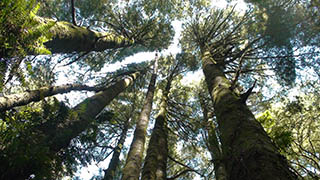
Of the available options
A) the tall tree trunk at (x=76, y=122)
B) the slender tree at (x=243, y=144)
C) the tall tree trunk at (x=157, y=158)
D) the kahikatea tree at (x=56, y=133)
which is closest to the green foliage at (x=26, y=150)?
the kahikatea tree at (x=56, y=133)

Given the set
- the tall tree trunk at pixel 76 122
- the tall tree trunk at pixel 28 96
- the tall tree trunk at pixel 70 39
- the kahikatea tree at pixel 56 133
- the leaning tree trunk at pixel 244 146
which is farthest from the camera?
the tall tree trunk at pixel 70 39

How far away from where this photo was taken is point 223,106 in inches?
137

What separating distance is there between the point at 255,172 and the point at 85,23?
9087 millimetres

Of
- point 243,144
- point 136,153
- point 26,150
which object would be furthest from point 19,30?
point 136,153

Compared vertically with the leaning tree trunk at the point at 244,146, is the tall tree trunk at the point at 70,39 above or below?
above

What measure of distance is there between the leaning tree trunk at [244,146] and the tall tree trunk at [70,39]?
3.17 m

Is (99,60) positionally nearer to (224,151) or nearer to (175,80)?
(175,80)

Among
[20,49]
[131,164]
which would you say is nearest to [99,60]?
[131,164]

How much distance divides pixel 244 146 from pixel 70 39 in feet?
15.0

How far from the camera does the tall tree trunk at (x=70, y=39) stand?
4.40 metres

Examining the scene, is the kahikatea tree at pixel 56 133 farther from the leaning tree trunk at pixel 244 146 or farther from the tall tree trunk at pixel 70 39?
the leaning tree trunk at pixel 244 146

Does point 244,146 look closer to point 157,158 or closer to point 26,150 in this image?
point 26,150

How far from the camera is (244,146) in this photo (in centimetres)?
246

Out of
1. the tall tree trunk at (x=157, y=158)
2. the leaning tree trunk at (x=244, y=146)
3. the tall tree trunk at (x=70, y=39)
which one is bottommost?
the leaning tree trunk at (x=244, y=146)
